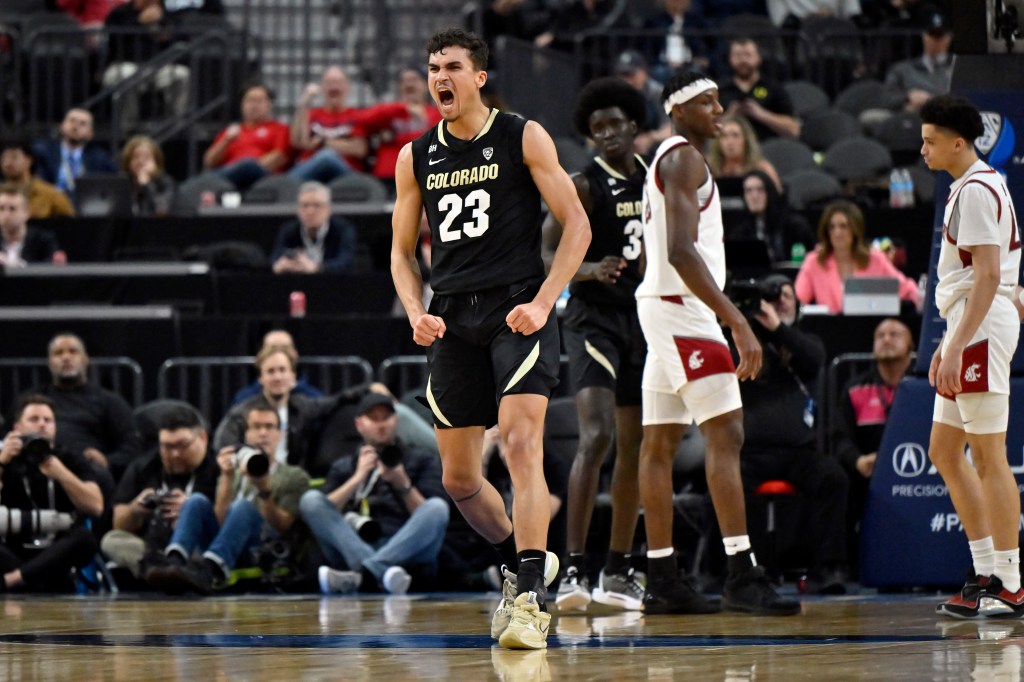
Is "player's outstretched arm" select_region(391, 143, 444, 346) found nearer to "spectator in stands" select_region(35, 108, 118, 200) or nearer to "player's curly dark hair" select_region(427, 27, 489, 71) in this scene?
"player's curly dark hair" select_region(427, 27, 489, 71)

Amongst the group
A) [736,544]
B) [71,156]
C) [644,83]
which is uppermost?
[644,83]

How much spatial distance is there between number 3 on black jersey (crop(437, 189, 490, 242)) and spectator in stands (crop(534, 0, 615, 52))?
11.2 m

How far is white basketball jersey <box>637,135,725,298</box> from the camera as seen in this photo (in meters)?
7.21

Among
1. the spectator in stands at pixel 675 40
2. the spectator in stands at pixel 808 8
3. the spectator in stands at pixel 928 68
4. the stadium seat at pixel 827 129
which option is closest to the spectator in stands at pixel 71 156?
the spectator in stands at pixel 675 40

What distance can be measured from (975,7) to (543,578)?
4143 millimetres

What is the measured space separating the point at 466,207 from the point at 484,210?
0.07m

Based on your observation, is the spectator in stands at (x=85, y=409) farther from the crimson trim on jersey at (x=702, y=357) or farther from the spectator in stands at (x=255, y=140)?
the crimson trim on jersey at (x=702, y=357)

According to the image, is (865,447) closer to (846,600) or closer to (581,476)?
(846,600)

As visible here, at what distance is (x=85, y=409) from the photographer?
1114 centimetres

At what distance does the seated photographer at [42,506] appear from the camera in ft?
32.6

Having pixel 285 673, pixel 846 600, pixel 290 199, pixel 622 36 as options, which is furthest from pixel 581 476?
pixel 622 36

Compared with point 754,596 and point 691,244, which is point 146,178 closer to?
point 691,244

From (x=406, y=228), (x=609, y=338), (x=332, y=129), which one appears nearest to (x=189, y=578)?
(x=609, y=338)

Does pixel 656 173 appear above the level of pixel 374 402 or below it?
above
